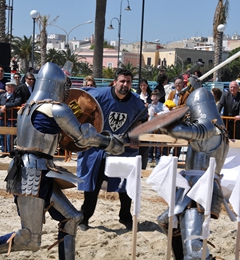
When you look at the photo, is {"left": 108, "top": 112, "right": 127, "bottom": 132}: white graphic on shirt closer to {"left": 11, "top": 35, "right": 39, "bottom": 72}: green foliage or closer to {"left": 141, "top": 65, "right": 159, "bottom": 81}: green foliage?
{"left": 11, "top": 35, "right": 39, "bottom": 72}: green foliage

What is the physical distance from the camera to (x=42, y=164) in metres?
3.96

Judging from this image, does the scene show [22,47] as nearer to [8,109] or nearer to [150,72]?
[150,72]

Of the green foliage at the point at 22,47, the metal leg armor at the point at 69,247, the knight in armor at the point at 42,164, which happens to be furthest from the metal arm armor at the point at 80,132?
the green foliage at the point at 22,47

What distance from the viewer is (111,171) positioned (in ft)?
12.1

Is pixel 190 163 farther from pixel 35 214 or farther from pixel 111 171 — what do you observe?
pixel 35 214

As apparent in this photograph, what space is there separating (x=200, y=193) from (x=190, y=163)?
54 cm

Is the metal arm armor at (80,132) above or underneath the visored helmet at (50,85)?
underneath

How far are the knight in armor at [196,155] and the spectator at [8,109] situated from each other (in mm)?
5400

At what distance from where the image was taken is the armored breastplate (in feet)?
12.9

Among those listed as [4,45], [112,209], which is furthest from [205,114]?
[4,45]

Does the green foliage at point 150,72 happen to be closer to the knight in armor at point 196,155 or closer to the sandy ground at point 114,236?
the sandy ground at point 114,236

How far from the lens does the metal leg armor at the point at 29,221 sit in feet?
12.8

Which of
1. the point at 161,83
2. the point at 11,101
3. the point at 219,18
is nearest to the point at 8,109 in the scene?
the point at 11,101

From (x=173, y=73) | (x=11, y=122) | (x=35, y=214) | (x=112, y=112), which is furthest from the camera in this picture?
(x=173, y=73)
